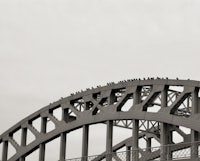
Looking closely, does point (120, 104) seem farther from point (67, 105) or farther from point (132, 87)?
point (67, 105)

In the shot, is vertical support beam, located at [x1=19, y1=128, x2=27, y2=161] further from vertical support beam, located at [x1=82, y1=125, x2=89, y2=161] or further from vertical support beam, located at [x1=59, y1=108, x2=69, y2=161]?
vertical support beam, located at [x1=82, y1=125, x2=89, y2=161]

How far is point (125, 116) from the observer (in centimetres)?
4569

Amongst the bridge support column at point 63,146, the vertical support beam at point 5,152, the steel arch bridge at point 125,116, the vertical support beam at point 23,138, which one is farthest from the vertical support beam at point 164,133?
the vertical support beam at point 5,152

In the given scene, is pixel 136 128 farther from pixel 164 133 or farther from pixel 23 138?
pixel 23 138

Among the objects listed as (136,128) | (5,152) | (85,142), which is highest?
(5,152)

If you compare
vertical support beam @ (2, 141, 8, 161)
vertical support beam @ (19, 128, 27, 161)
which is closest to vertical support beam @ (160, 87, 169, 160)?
vertical support beam @ (19, 128, 27, 161)

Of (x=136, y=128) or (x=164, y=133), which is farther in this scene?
(x=136, y=128)

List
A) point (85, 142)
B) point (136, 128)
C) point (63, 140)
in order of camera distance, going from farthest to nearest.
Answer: point (63, 140), point (85, 142), point (136, 128)

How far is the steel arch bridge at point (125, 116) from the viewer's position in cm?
4162

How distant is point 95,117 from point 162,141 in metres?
7.25

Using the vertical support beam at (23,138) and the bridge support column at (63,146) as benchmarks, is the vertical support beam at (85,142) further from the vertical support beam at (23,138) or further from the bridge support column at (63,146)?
the vertical support beam at (23,138)

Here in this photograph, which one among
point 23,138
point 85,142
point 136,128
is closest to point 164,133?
point 136,128

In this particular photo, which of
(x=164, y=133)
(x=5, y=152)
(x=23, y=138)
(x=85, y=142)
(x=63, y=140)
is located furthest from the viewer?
(x=5, y=152)

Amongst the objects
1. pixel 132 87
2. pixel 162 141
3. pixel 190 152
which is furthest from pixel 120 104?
pixel 190 152
